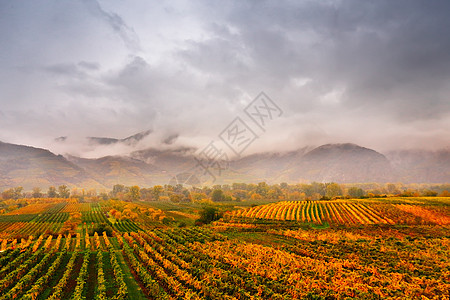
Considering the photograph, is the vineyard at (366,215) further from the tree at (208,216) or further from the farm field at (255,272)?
the farm field at (255,272)

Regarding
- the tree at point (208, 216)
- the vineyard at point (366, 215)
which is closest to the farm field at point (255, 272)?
the vineyard at point (366, 215)

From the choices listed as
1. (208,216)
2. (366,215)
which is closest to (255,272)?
(208,216)

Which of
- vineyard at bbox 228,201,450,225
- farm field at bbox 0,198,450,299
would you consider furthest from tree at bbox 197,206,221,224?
farm field at bbox 0,198,450,299

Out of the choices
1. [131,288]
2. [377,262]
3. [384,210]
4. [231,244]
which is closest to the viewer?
[131,288]

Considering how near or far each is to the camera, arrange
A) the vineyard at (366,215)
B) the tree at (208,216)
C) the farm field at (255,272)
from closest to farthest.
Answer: the farm field at (255,272) → the vineyard at (366,215) → the tree at (208,216)

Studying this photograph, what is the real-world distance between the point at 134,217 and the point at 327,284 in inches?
3720

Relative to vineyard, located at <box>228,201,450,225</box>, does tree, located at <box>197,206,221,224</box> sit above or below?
below

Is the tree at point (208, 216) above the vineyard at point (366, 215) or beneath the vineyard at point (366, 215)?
beneath

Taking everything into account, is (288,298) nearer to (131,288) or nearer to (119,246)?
(131,288)

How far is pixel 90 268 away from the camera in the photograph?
3381 cm

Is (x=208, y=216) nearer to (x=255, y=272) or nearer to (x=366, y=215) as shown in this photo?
(x=366, y=215)

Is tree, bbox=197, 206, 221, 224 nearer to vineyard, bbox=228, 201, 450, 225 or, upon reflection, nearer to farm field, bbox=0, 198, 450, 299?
vineyard, bbox=228, 201, 450, 225

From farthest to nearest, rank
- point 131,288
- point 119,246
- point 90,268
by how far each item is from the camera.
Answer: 1. point 119,246
2. point 90,268
3. point 131,288

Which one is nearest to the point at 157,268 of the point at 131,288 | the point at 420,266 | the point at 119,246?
the point at 131,288
